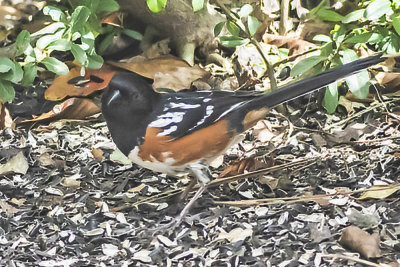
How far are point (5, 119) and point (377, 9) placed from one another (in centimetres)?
228

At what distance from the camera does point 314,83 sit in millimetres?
3236

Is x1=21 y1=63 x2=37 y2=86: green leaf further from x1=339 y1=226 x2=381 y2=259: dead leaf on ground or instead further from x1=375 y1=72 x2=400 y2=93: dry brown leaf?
x1=375 y1=72 x2=400 y2=93: dry brown leaf

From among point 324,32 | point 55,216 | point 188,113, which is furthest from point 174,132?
point 324,32

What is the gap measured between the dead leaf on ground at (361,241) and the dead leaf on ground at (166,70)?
69.5 inches

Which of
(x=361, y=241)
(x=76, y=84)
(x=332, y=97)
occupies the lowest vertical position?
(x=361, y=241)

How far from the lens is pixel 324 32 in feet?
16.0

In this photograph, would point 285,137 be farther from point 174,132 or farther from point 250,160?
point 174,132

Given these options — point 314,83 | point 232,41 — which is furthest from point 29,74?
point 314,83

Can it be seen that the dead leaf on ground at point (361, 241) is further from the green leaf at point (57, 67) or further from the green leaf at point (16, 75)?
the green leaf at point (16, 75)

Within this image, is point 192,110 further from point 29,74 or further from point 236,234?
point 29,74

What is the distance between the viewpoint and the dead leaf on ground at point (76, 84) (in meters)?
4.43

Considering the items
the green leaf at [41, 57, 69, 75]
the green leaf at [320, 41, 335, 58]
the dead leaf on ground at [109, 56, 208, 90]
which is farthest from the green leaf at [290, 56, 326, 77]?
the green leaf at [41, 57, 69, 75]

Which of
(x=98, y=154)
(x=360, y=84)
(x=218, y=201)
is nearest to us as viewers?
(x=218, y=201)

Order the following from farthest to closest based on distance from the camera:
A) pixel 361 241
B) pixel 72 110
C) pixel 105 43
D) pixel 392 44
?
pixel 105 43, pixel 72 110, pixel 392 44, pixel 361 241
